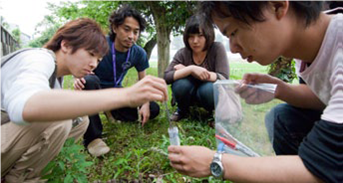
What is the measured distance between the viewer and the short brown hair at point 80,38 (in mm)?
1610

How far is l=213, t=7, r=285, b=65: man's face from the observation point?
1.04 meters

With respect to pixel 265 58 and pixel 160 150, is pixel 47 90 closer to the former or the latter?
pixel 265 58

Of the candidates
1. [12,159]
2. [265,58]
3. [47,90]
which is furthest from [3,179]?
[265,58]

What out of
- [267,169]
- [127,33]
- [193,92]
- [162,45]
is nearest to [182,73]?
[193,92]

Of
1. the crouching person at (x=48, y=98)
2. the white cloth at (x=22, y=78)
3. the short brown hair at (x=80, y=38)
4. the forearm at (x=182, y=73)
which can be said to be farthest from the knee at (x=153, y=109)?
the white cloth at (x=22, y=78)

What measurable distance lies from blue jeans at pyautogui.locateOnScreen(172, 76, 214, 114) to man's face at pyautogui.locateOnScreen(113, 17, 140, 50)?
623mm

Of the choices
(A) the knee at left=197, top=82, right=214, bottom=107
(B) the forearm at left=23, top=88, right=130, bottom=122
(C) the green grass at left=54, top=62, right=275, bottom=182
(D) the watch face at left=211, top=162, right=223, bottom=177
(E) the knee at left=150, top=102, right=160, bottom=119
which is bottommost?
(C) the green grass at left=54, top=62, right=275, bottom=182

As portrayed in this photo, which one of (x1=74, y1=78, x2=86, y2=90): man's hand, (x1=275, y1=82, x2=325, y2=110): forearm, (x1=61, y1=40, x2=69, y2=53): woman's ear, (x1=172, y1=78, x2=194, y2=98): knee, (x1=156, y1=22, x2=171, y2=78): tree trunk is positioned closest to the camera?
(x1=275, y1=82, x2=325, y2=110): forearm

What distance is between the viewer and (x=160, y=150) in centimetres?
187

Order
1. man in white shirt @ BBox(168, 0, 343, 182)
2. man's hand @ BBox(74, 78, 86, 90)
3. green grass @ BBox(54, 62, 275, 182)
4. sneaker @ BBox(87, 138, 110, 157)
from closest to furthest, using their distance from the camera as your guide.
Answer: man in white shirt @ BBox(168, 0, 343, 182)
green grass @ BBox(54, 62, 275, 182)
sneaker @ BBox(87, 138, 110, 157)
man's hand @ BBox(74, 78, 86, 90)

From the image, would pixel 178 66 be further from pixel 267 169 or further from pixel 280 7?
pixel 267 169

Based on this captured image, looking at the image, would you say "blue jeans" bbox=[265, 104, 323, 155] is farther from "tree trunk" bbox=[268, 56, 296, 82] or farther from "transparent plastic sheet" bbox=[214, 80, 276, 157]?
"tree trunk" bbox=[268, 56, 296, 82]

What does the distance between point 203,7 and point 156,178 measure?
43.2 inches

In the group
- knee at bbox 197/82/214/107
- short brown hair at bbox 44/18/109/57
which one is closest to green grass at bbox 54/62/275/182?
knee at bbox 197/82/214/107
